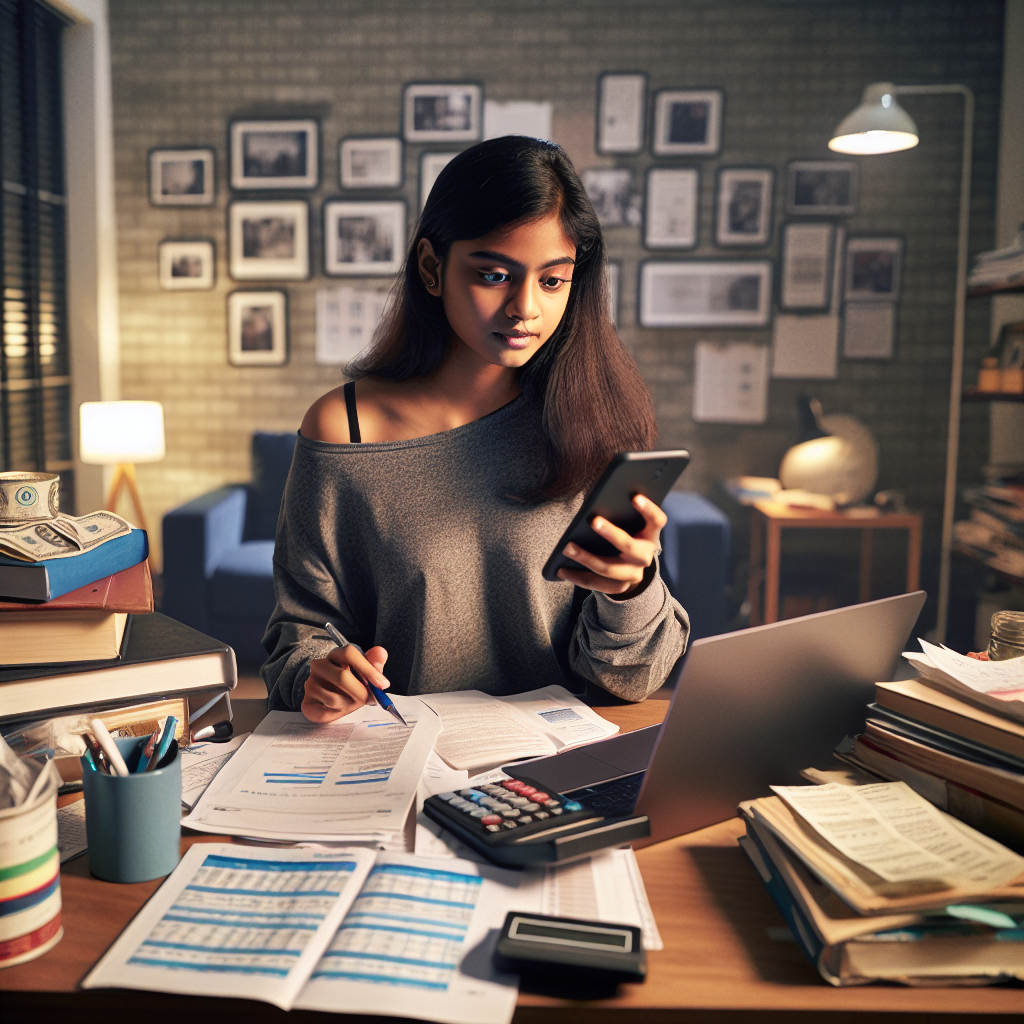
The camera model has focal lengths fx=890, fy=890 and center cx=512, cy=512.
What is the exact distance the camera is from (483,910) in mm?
610

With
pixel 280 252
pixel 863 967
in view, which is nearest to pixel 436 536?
pixel 863 967

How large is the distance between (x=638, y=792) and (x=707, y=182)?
372 cm

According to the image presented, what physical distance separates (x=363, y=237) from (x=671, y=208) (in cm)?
140

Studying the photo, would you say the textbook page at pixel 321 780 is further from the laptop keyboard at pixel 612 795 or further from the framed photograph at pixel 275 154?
the framed photograph at pixel 275 154

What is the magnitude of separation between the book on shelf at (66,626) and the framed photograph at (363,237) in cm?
346

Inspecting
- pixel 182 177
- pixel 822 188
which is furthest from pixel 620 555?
pixel 182 177

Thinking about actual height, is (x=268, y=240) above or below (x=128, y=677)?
above

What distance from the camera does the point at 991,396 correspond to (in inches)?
120

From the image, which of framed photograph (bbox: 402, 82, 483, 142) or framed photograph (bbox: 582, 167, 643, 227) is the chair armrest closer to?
framed photograph (bbox: 402, 82, 483, 142)

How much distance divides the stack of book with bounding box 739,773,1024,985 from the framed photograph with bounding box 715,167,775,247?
3703mm

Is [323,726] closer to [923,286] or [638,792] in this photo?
[638,792]

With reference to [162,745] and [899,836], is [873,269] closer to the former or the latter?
[899,836]

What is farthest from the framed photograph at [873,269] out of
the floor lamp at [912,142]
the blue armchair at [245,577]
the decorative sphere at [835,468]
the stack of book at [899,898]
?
the stack of book at [899,898]

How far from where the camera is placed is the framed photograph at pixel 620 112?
3.94m
